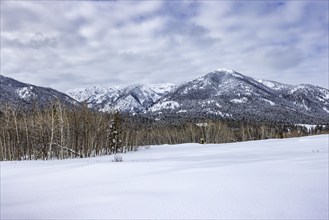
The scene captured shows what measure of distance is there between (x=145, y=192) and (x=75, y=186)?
9.46ft

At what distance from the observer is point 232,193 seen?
8.48m

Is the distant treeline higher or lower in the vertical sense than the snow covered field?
higher

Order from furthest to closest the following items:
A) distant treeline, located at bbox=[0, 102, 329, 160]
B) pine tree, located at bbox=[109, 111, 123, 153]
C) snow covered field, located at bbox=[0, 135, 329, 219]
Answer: pine tree, located at bbox=[109, 111, 123, 153], distant treeline, located at bbox=[0, 102, 329, 160], snow covered field, located at bbox=[0, 135, 329, 219]

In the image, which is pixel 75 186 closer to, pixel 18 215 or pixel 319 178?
pixel 18 215

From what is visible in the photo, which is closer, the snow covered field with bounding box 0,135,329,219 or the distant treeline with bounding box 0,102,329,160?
the snow covered field with bounding box 0,135,329,219

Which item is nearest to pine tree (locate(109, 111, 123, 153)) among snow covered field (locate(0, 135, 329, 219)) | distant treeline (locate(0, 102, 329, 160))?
distant treeline (locate(0, 102, 329, 160))

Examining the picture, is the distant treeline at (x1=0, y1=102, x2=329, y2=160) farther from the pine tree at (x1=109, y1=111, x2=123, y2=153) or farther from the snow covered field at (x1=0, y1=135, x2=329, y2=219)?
the snow covered field at (x1=0, y1=135, x2=329, y2=219)

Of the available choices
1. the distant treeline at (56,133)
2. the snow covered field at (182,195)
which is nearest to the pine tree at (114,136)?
the distant treeline at (56,133)

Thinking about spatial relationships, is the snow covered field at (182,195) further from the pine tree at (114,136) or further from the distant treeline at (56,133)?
the pine tree at (114,136)

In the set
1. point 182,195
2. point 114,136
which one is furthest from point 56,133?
point 182,195

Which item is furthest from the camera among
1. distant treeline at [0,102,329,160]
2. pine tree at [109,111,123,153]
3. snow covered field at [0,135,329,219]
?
pine tree at [109,111,123,153]

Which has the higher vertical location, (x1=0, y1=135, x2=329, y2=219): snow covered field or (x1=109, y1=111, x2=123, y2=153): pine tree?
(x1=109, y1=111, x2=123, y2=153): pine tree

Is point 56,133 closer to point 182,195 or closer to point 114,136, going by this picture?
point 114,136

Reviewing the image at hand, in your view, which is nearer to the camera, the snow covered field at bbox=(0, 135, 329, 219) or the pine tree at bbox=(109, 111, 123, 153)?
the snow covered field at bbox=(0, 135, 329, 219)
